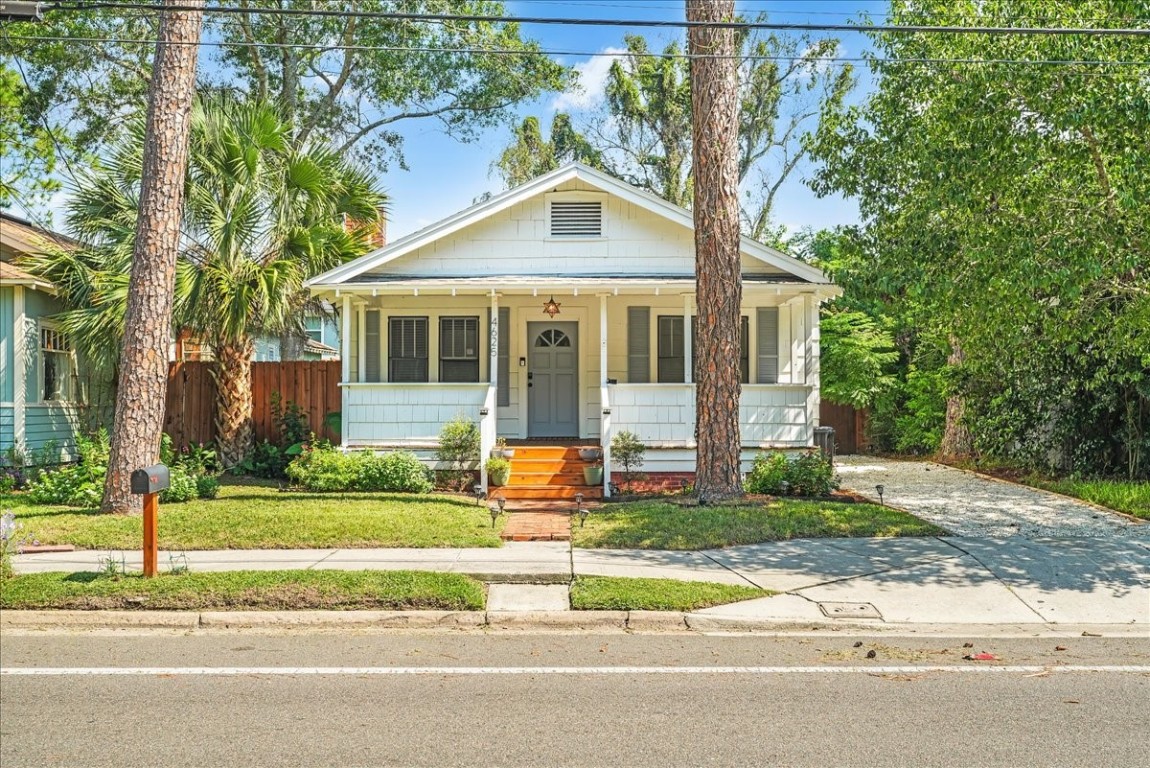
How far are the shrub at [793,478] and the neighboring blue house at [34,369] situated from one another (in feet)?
41.9

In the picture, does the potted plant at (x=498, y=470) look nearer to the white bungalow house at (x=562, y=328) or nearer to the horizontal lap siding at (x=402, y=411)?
the white bungalow house at (x=562, y=328)

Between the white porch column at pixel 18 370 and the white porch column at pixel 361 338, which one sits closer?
the white porch column at pixel 18 370

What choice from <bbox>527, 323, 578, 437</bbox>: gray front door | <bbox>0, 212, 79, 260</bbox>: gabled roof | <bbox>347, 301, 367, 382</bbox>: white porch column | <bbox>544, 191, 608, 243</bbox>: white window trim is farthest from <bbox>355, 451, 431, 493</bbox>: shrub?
<bbox>0, 212, 79, 260</bbox>: gabled roof

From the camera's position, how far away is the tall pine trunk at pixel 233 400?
16141 millimetres

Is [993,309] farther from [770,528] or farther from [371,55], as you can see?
[371,55]

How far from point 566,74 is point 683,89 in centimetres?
747

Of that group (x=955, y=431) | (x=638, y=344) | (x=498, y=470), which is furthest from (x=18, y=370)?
(x=955, y=431)

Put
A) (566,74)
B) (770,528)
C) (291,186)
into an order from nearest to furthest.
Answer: (770,528)
(291,186)
(566,74)

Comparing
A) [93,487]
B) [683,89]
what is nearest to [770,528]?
[93,487]

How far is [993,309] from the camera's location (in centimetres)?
1297

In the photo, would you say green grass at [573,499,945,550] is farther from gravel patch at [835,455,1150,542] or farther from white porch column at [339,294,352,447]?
white porch column at [339,294,352,447]

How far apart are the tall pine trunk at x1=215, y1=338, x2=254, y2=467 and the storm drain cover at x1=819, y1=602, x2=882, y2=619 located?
1153 cm

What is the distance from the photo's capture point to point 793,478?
45.8 ft

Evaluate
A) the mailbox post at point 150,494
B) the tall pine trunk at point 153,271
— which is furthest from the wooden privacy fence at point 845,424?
the mailbox post at point 150,494
